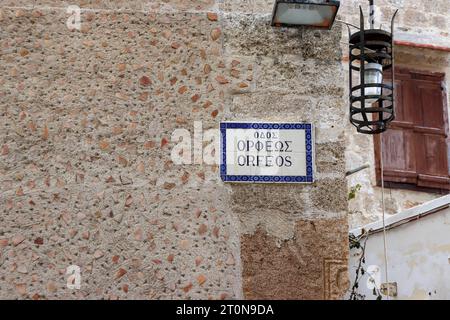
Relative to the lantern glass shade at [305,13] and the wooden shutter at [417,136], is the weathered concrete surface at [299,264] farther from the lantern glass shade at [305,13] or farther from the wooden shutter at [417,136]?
the wooden shutter at [417,136]

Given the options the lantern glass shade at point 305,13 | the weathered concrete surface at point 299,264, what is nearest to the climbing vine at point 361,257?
the weathered concrete surface at point 299,264

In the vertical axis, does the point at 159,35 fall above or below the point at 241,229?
above

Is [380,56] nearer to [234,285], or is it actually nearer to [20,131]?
[234,285]

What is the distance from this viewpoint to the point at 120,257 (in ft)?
14.6

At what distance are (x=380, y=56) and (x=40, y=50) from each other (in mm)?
1873

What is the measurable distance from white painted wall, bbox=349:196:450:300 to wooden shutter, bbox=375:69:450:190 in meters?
1.97

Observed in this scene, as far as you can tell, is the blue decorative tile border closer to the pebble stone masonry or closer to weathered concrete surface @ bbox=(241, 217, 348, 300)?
the pebble stone masonry

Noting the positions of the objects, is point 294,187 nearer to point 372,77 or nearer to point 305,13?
point 372,77

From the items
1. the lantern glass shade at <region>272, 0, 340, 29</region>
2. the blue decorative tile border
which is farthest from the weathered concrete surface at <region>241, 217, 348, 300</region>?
the lantern glass shade at <region>272, 0, 340, 29</region>

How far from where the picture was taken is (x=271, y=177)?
4613 millimetres

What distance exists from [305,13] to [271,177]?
930 millimetres

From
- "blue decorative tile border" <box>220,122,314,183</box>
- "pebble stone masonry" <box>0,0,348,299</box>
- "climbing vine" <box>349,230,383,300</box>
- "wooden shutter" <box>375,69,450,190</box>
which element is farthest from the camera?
"wooden shutter" <box>375,69,450,190</box>

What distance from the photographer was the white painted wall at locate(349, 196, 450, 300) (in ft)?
19.8
